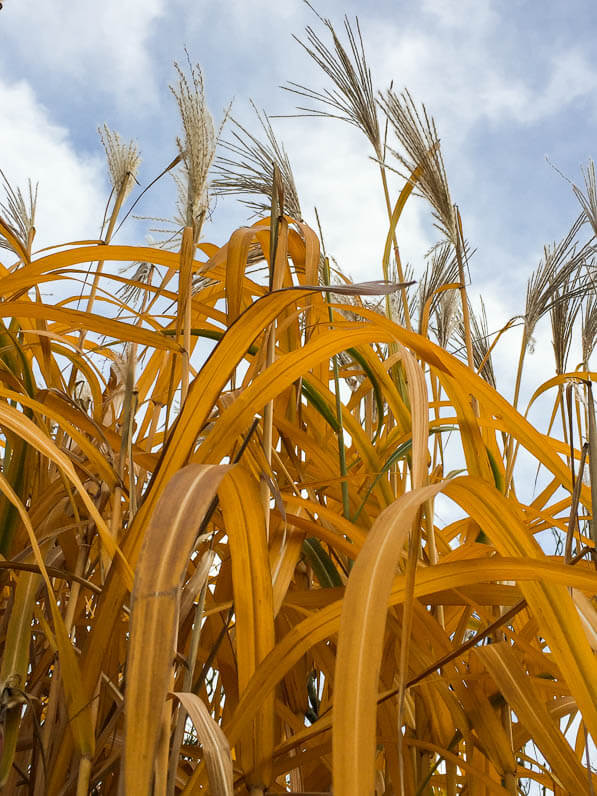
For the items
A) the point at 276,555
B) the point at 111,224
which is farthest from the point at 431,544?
the point at 111,224

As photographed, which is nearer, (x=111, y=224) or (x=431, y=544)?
(x=431, y=544)

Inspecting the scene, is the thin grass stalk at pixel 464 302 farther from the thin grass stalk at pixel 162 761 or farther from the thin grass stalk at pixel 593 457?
the thin grass stalk at pixel 162 761

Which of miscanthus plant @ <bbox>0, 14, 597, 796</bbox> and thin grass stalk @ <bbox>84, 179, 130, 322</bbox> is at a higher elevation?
thin grass stalk @ <bbox>84, 179, 130, 322</bbox>

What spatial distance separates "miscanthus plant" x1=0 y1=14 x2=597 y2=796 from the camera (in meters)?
0.39

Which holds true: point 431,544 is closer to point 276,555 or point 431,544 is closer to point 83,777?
point 276,555

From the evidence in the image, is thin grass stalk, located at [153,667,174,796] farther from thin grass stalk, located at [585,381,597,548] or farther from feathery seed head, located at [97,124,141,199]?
feathery seed head, located at [97,124,141,199]

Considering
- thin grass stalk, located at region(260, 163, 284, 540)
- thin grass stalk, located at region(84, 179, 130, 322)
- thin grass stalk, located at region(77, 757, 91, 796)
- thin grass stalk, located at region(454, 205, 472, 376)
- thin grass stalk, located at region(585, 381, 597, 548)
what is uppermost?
thin grass stalk, located at region(84, 179, 130, 322)

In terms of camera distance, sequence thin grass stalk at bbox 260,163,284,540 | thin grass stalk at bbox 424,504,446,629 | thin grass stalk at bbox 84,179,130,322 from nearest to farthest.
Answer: thin grass stalk at bbox 260,163,284,540 < thin grass stalk at bbox 424,504,446,629 < thin grass stalk at bbox 84,179,130,322

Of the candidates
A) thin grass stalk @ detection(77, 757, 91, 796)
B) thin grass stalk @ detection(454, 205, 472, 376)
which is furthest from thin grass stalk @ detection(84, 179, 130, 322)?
thin grass stalk @ detection(77, 757, 91, 796)

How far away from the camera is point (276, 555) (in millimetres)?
607

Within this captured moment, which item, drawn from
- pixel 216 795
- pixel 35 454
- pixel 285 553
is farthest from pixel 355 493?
pixel 216 795

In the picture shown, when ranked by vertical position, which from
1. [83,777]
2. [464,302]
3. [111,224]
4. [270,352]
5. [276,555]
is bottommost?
[83,777]

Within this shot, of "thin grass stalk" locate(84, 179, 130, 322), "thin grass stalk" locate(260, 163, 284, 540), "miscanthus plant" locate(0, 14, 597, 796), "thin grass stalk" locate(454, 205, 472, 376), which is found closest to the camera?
"miscanthus plant" locate(0, 14, 597, 796)

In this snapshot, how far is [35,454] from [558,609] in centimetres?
52
